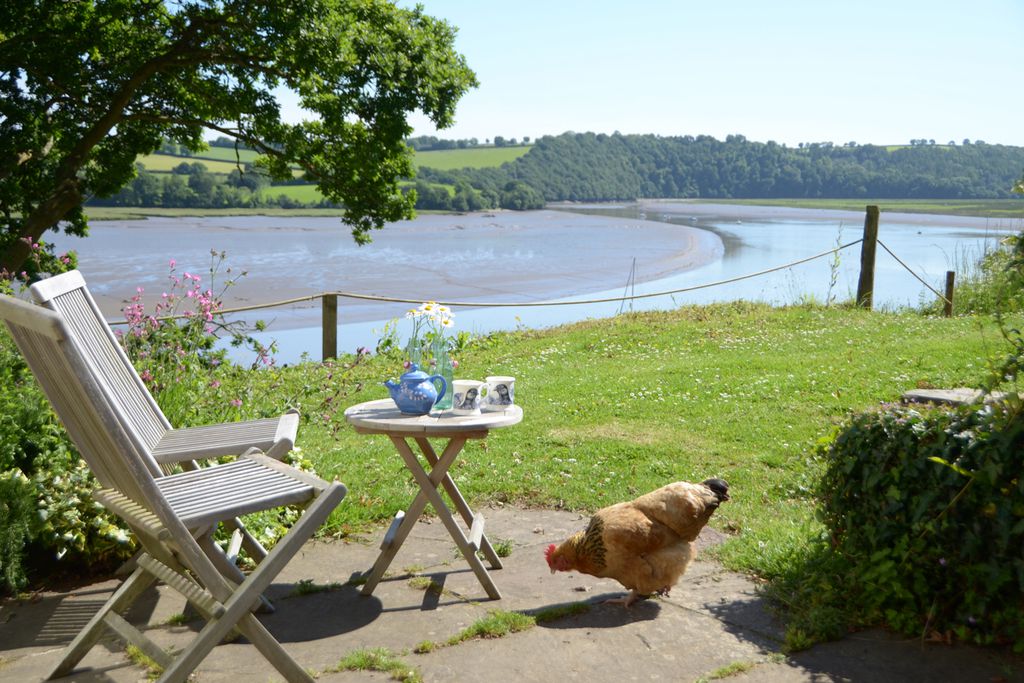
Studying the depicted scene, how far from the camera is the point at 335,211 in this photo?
3756 cm

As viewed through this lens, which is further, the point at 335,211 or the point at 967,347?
the point at 335,211

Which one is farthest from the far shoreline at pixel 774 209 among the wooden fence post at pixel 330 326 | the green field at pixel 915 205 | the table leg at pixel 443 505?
the table leg at pixel 443 505

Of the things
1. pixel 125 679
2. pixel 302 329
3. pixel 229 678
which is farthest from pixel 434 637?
pixel 302 329

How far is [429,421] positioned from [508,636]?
1.04 metres

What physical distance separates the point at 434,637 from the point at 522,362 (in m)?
7.40

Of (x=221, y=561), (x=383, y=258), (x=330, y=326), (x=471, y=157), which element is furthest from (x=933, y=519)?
(x=471, y=157)

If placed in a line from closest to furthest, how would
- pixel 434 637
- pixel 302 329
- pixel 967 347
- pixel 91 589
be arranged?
pixel 434 637
pixel 91 589
pixel 967 347
pixel 302 329

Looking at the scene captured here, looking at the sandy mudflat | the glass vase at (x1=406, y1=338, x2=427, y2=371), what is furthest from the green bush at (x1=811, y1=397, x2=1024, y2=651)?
the sandy mudflat

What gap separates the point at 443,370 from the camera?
15.3 ft

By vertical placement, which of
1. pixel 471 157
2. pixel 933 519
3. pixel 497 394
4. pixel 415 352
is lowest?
pixel 933 519

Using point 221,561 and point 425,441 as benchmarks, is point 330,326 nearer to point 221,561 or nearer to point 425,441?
point 425,441

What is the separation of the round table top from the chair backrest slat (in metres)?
0.99

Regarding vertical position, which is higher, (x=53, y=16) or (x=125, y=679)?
(x=53, y=16)

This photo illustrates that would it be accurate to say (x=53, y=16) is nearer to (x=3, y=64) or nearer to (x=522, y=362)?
(x=3, y=64)
